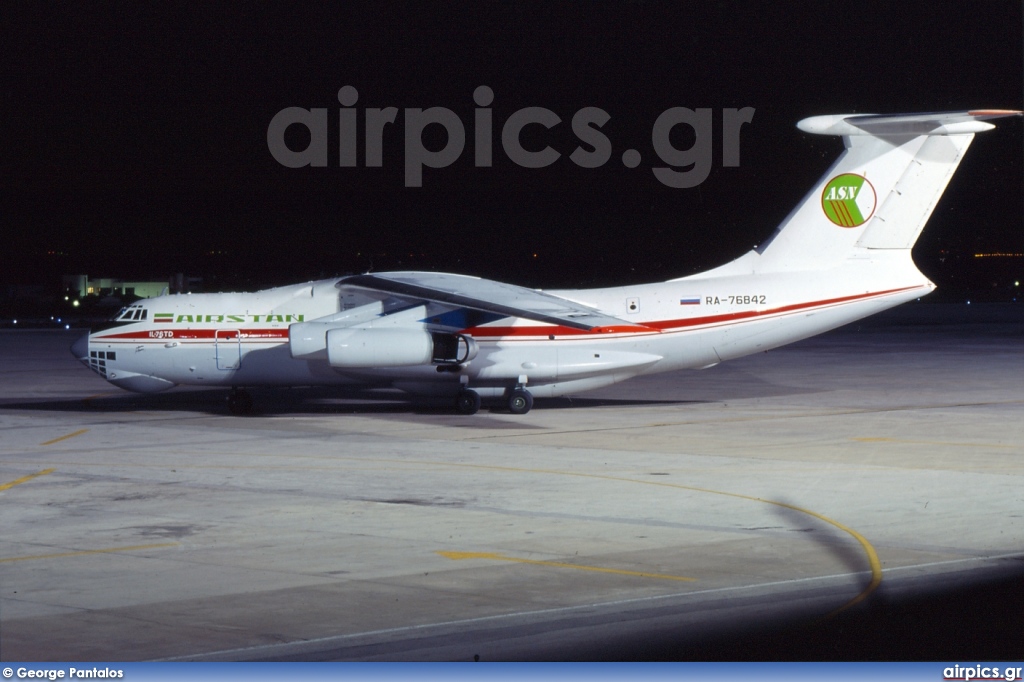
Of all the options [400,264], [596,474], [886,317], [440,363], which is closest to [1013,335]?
[886,317]

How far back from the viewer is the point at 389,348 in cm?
2358

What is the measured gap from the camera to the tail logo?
82.1 ft

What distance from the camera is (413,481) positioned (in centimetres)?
1602

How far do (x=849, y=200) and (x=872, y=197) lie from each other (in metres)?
0.44

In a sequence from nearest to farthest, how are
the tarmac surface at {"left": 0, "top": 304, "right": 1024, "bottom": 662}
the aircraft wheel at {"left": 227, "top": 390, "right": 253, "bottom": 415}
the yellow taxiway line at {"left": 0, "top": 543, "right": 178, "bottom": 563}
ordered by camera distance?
the tarmac surface at {"left": 0, "top": 304, "right": 1024, "bottom": 662}
the yellow taxiway line at {"left": 0, "top": 543, "right": 178, "bottom": 563}
the aircraft wheel at {"left": 227, "top": 390, "right": 253, "bottom": 415}

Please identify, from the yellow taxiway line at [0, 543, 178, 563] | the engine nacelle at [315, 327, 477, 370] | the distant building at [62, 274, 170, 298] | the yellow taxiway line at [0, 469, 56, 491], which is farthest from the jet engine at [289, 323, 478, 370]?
the distant building at [62, 274, 170, 298]

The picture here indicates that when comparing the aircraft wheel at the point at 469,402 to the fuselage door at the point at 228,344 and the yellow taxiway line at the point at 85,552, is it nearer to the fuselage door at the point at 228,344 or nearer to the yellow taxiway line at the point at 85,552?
the fuselage door at the point at 228,344

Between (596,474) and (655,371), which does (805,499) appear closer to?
(596,474)

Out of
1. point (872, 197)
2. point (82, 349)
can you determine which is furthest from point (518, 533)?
point (82, 349)

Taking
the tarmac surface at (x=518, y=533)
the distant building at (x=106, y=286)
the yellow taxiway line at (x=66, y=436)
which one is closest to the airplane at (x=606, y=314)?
the tarmac surface at (x=518, y=533)

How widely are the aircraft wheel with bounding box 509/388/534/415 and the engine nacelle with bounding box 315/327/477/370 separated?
1.49 m

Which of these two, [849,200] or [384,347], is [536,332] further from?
[849,200]

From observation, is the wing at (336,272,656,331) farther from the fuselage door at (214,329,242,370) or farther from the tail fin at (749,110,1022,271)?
the tail fin at (749,110,1022,271)

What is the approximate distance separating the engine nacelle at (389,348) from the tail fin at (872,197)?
6.69m
